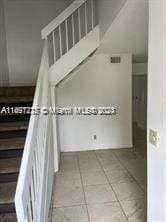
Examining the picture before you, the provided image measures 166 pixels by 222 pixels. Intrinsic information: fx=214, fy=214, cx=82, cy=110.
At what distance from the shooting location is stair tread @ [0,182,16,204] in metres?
2.03

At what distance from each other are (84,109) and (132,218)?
2.82m

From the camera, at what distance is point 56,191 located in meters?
3.15

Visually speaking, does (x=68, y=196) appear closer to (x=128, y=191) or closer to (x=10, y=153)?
(x=128, y=191)

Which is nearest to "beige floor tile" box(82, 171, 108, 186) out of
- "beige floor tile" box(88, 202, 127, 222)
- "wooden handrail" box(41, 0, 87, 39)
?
"beige floor tile" box(88, 202, 127, 222)

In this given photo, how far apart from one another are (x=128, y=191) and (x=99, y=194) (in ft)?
1.40

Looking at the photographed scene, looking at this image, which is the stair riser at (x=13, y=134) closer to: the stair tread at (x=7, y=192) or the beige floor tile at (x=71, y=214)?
the stair tread at (x=7, y=192)

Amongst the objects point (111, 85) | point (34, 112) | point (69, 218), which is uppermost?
point (111, 85)

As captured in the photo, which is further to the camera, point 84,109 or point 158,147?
point 84,109

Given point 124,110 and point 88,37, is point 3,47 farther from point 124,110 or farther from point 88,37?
point 124,110

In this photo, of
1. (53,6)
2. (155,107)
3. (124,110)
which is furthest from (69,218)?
(53,6)

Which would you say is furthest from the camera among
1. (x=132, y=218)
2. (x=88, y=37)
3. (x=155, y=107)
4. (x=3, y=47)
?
(x=3, y=47)

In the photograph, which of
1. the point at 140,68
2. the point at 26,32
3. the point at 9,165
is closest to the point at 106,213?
→ the point at 9,165

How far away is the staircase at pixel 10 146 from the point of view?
6.79 feet

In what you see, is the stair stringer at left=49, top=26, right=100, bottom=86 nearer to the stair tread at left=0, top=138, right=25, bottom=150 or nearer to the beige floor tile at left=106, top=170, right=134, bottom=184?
the stair tread at left=0, top=138, right=25, bottom=150
